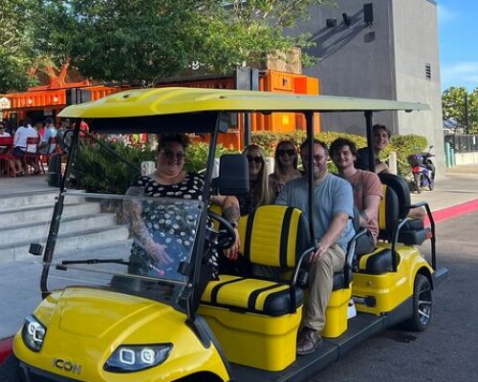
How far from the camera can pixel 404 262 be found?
4.70m

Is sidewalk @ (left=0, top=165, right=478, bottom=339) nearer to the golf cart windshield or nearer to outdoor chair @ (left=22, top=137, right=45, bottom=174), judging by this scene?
outdoor chair @ (left=22, top=137, right=45, bottom=174)

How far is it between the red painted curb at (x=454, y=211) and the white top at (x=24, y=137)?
8679 mm

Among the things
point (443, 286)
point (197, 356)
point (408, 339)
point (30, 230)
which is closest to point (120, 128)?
point (197, 356)

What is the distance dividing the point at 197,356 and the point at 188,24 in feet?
29.9

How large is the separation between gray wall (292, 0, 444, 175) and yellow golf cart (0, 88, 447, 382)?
596 inches

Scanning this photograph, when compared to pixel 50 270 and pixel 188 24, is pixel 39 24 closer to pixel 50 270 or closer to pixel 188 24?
pixel 188 24

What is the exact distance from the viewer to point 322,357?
3.49m

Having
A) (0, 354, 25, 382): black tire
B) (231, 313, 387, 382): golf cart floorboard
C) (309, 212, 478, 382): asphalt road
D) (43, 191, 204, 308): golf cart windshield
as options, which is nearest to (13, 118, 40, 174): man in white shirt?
(309, 212, 478, 382): asphalt road

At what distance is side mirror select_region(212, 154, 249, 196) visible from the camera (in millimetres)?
2861

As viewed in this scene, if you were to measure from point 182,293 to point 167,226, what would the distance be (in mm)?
392

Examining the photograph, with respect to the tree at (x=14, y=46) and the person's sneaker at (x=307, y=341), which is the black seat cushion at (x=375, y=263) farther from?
the tree at (x=14, y=46)

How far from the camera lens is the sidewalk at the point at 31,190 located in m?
5.11

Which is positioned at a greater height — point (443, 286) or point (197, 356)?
point (197, 356)

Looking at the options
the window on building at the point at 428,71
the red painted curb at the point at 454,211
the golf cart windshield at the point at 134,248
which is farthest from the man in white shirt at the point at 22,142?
the window on building at the point at 428,71
